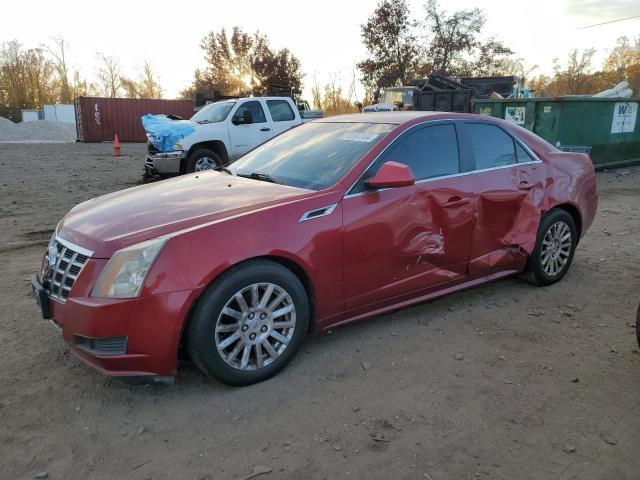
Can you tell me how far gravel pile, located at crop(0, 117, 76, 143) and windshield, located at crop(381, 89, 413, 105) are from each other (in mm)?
26077

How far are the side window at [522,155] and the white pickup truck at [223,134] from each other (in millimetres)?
6944

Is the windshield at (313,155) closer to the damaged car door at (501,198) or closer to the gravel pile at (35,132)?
the damaged car door at (501,198)

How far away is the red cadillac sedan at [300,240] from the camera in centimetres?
281

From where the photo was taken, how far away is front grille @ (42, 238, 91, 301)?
115 inches

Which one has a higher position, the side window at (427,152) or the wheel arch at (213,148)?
the side window at (427,152)

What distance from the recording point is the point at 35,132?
37438 millimetres

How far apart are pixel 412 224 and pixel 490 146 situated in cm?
122

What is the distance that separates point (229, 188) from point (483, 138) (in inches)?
85.4

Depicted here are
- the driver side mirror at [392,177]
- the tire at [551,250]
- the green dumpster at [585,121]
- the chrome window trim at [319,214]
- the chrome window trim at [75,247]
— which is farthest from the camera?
the green dumpster at [585,121]

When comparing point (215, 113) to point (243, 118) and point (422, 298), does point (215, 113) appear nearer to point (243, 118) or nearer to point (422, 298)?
point (243, 118)

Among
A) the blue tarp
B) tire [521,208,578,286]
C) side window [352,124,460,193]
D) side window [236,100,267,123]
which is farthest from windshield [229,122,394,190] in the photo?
side window [236,100,267,123]

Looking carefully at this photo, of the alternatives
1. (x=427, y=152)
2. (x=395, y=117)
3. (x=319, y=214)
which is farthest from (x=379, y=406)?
(x=395, y=117)

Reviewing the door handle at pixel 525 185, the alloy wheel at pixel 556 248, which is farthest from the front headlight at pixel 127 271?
the alloy wheel at pixel 556 248

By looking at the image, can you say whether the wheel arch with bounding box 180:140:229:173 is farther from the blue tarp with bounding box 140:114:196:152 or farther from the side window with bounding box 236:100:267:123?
the side window with bounding box 236:100:267:123
